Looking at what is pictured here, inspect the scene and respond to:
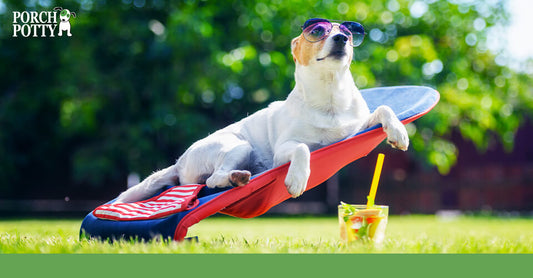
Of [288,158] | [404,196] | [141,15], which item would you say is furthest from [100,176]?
[288,158]

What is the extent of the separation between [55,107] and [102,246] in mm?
8940

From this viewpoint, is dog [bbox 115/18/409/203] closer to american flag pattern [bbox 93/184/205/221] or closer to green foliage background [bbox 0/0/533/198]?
american flag pattern [bbox 93/184/205/221]

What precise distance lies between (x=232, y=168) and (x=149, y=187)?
71cm

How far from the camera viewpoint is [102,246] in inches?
109

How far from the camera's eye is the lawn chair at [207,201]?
9.55 ft

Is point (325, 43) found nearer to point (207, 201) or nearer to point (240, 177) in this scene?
point (240, 177)

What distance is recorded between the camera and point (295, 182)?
2836 millimetres

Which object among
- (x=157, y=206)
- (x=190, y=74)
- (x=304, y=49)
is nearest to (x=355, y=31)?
(x=304, y=49)

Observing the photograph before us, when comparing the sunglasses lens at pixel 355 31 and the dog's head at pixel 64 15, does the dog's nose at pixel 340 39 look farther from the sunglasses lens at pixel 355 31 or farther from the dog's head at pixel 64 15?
the dog's head at pixel 64 15

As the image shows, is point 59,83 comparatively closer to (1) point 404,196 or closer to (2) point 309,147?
(1) point 404,196

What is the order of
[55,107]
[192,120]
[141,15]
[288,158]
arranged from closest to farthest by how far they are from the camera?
[288,158] → [192,120] → [141,15] → [55,107]

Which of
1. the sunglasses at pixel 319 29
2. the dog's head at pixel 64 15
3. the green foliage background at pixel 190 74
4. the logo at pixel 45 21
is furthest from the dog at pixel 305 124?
the green foliage background at pixel 190 74

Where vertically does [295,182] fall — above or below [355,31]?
below

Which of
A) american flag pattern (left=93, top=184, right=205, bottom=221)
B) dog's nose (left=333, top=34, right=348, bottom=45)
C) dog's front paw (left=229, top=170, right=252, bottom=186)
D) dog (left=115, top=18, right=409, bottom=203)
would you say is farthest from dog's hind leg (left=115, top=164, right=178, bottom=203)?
dog's nose (left=333, top=34, right=348, bottom=45)
